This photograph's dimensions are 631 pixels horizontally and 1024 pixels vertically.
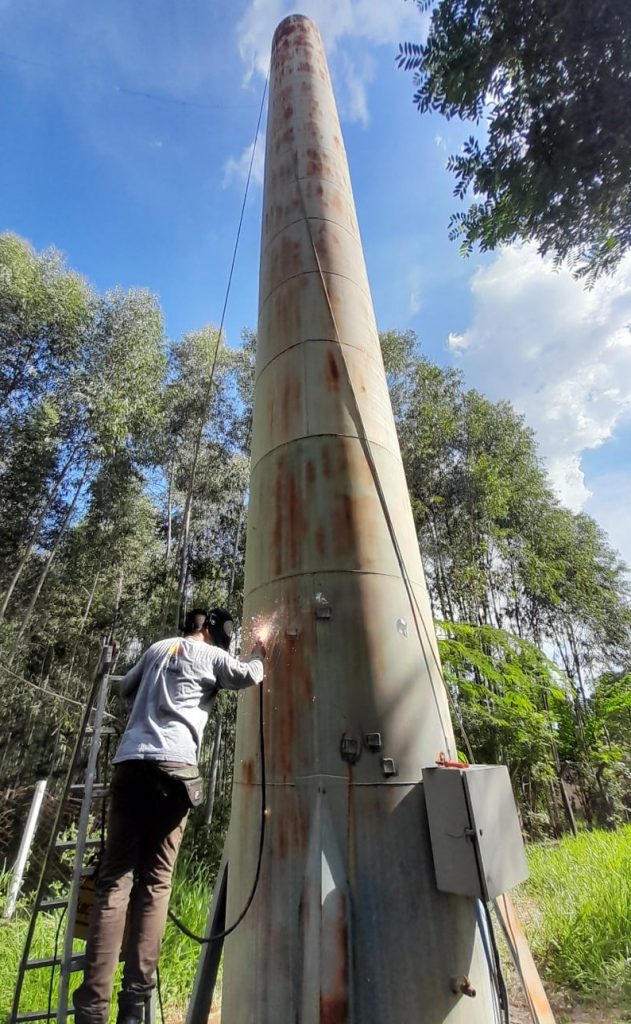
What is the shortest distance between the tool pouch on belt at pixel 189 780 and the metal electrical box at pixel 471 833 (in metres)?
→ 0.88

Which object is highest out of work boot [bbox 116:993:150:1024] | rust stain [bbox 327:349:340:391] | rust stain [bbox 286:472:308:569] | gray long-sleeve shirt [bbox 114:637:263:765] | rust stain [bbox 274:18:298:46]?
rust stain [bbox 274:18:298:46]

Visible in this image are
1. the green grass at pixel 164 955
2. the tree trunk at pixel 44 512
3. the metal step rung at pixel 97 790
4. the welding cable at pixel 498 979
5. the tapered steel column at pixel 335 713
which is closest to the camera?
the tapered steel column at pixel 335 713

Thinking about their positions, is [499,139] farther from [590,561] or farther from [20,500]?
[590,561]

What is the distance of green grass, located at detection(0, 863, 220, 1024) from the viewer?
2.82 m

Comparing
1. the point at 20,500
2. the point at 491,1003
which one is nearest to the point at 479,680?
the point at 491,1003

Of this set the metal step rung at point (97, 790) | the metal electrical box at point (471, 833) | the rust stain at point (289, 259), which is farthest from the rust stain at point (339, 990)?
the rust stain at point (289, 259)

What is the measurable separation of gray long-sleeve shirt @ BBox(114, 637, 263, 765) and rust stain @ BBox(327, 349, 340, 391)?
1.27 m

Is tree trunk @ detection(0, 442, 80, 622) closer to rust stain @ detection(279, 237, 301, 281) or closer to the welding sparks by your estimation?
rust stain @ detection(279, 237, 301, 281)

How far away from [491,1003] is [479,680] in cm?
816

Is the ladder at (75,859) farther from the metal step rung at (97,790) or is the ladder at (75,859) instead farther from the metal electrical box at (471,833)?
the metal electrical box at (471,833)

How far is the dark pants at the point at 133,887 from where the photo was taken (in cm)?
157

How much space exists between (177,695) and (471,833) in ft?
3.90

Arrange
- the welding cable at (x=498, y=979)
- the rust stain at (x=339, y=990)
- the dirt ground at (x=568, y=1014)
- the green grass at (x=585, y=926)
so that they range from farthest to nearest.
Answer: the green grass at (x=585, y=926) < the dirt ground at (x=568, y=1014) < the welding cable at (x=498, y=979) < the rust stain at (x=339, y=990)

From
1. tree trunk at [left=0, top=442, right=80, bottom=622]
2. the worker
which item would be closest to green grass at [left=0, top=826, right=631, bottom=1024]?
the worker
